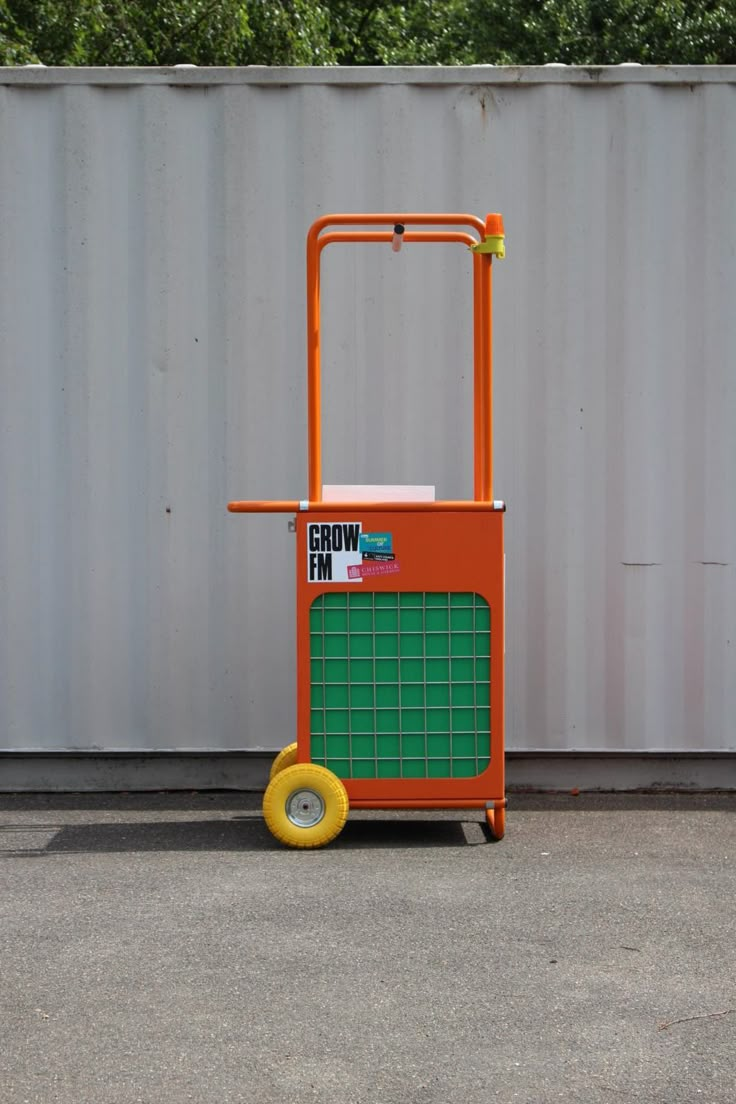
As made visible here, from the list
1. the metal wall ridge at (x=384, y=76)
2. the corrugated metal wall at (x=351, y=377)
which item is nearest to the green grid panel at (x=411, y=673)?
the corrugated metal wall at (x=351, y=377)

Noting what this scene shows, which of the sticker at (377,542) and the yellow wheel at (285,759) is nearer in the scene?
the sticker at (377,542)

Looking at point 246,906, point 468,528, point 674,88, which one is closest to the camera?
point 246,906

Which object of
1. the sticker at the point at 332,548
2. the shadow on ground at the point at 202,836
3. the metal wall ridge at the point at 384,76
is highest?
the metal wall ridge at the point at 384,76

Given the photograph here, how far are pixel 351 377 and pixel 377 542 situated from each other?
1085mm

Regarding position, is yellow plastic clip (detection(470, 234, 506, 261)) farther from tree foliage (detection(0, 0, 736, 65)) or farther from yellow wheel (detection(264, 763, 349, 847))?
tree foliage (detection(0, 0, 736, 65))

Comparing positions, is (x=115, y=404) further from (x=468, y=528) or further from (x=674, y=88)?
(x=674, y=88)

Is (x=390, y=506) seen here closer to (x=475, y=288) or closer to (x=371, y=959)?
(x=475, y=288)

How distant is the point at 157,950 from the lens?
4004mm

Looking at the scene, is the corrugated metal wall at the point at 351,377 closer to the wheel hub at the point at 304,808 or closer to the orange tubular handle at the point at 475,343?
the orange tubular handle at the point at 475,343

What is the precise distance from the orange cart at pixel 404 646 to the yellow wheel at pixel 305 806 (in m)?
0.10

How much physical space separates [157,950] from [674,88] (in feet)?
13.2

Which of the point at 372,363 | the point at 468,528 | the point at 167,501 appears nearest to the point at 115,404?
the point at 167,501

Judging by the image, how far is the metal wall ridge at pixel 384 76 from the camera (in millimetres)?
5926

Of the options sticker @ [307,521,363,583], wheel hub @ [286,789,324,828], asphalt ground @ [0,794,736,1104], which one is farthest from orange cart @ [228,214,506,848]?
asphalt ground @ [0,794,736,1104]
